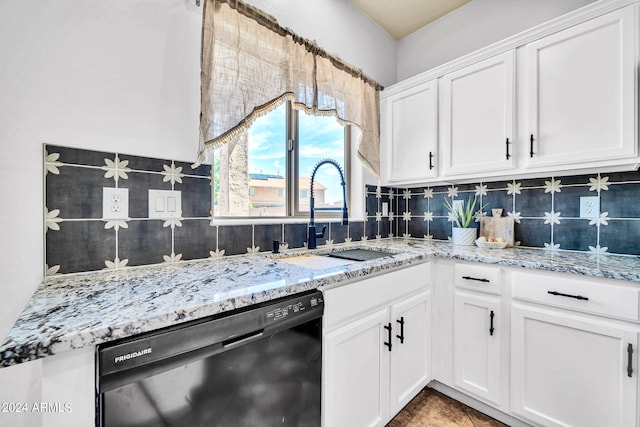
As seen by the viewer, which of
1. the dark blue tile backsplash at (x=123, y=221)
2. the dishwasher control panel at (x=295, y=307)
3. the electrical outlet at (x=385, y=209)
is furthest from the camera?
the electrical outlet at (x=385, y=209)

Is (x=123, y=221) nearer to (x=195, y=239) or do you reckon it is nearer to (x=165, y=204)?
(x=165, y=204)

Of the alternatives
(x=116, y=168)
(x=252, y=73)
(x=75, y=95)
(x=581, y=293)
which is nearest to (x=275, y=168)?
(x=252, y=73)

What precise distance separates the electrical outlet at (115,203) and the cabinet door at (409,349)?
1.30m

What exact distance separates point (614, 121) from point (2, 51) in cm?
250

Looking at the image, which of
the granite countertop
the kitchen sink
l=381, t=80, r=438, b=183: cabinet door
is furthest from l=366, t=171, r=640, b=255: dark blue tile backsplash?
the kitchen sink

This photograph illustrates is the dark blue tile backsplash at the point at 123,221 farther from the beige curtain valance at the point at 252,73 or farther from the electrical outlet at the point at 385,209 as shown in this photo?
the electrical outlet at the point at 385,209

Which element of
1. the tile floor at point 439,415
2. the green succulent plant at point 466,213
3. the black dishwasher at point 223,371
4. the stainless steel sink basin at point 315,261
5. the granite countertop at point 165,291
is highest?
the green succulent plant at point 466,213

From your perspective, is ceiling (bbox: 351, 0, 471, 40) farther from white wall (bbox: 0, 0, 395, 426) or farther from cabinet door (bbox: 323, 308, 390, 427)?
cabinet door (bbox: 323, 308, 390, 427)

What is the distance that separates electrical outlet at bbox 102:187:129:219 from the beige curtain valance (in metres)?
0.38

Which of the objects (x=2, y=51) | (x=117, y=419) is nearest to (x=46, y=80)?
(x=2, y=51)

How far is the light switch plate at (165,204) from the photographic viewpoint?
1.21 m

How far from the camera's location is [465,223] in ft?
6.63

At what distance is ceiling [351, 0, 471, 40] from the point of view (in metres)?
2.13

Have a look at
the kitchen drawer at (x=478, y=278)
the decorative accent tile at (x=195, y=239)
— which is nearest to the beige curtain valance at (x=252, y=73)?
the decorative accent tile at (x=195, y=239)
